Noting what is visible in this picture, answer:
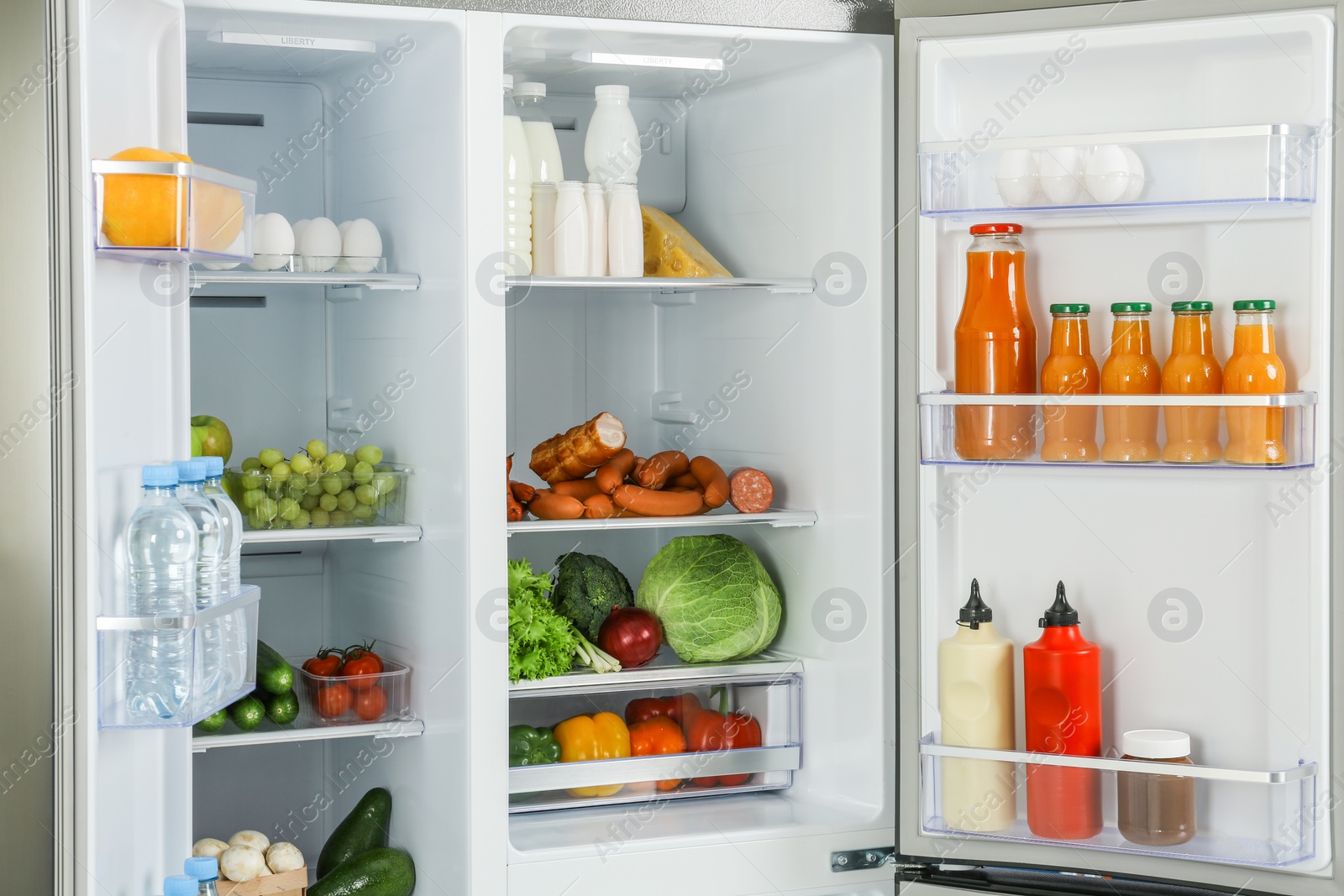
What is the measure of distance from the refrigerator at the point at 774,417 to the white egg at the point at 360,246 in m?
0.06

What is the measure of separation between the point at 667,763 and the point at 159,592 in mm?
993


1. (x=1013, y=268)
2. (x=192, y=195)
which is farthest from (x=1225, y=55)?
(x=192, y=195)

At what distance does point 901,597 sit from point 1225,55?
866mm

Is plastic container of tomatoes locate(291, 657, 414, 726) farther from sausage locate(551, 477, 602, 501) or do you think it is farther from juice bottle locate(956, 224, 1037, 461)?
juice bottle locate(956, 224, 1037, 461)

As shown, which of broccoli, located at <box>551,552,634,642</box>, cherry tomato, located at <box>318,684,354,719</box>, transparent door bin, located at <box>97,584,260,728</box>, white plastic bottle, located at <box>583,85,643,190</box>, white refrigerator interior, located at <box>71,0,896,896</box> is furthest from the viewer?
broccoli, located at <box>551,552,634,642</box>

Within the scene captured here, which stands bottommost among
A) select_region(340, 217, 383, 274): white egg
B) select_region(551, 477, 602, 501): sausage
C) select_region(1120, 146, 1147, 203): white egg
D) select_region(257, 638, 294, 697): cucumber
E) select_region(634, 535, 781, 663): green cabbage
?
select_region(257, 638, 294, 697): cucumber

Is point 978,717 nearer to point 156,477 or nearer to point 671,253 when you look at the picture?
point 671,253

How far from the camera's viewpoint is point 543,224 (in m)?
2.05

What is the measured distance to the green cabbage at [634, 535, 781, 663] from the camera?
2170mm

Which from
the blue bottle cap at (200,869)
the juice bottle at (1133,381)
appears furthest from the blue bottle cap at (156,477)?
the juice bottle at (1133,381)

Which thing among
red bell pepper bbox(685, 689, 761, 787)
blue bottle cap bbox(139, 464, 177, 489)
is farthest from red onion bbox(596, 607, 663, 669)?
blue bottle cap bbox(139, 464, 177, 489)

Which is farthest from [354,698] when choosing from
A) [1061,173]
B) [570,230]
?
[1061,173]

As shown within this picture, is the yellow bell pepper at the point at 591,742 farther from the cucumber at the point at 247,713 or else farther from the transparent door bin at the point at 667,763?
the cucumber at the point at 247,713

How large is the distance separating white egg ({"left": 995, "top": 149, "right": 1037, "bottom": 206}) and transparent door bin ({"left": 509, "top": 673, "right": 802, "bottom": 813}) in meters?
0.91
